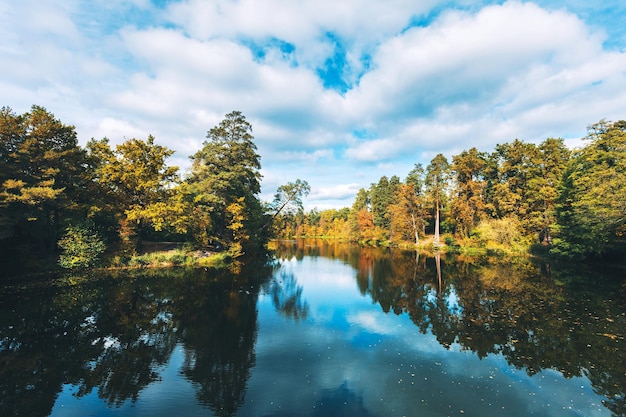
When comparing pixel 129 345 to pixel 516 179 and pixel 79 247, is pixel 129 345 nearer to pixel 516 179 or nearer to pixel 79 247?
pixel 79 247

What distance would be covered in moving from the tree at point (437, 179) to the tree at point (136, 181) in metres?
43.5

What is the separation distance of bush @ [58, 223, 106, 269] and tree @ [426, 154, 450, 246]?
49749 mm

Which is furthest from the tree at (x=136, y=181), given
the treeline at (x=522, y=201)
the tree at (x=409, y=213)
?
the tree at (x=409, y=213)

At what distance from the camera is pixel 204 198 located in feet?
98.9

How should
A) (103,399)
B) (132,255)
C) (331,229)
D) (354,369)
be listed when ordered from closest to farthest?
(103,399) < (354,369) < (132,255) < (331,229)

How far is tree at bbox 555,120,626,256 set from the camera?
2584 cm

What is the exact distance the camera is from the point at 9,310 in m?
13.8

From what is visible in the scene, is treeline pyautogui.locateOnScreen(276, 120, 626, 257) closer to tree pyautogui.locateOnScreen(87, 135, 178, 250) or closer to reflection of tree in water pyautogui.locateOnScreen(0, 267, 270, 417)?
tree pyautogui.locateOnScreen(87, 135, 178, 250)

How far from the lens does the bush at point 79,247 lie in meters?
23.7

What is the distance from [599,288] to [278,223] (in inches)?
1485

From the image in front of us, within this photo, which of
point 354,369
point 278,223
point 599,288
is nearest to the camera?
point 354,369

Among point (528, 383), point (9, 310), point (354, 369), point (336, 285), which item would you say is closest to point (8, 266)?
point (9, 310)

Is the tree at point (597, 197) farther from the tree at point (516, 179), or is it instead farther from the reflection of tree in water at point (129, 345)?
the reflection of tree in water at point (129, 345)

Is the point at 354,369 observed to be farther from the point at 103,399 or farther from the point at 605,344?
the point at 605,344
